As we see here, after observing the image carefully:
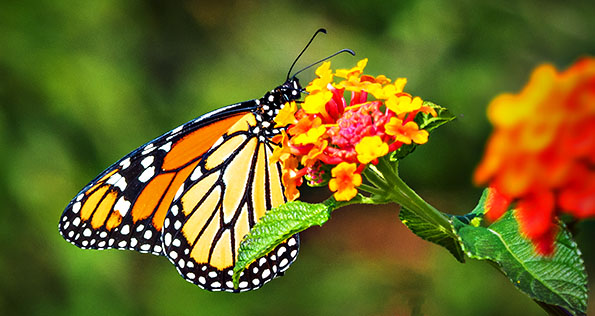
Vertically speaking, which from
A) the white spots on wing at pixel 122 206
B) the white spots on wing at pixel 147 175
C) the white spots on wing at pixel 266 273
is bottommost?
the white spots on wing at pixel 266 273

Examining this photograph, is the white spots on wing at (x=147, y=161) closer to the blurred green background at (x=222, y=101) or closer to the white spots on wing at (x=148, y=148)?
the white spots on wing at (x=148, y=148)

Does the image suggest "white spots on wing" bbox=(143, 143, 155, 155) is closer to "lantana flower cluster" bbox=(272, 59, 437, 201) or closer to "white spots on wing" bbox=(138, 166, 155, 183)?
"white spots on wing" bbox=(138, 166, 155, 183)

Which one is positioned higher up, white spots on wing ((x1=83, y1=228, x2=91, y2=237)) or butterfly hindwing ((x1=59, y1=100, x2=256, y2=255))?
butterfly hindwing ((x1=59, y1=100, x2=256, y2=255))

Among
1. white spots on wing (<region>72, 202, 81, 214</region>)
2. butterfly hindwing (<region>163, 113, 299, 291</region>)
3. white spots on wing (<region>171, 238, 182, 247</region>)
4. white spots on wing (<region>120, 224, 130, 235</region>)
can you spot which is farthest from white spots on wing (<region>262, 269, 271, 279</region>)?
white spots on wing (<region>72, 202, 81, 214</region>)

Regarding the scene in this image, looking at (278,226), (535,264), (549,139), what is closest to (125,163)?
(278,226)

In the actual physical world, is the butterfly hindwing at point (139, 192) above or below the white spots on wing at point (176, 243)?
above

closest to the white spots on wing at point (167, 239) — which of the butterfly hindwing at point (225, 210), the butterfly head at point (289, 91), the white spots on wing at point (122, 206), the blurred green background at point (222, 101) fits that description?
the butterfly hindwing at point (225, 210)

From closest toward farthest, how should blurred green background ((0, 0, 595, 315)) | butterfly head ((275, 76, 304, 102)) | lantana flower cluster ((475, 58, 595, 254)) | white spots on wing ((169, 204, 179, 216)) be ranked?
lantana flower cluster ((475, 58, 595, 254)) < butterfly head ((275, 76, 304, 102)) < white spots on wing ((169, 204, 179, 216)) < blurred green background ((0, 0, 595, 315))
